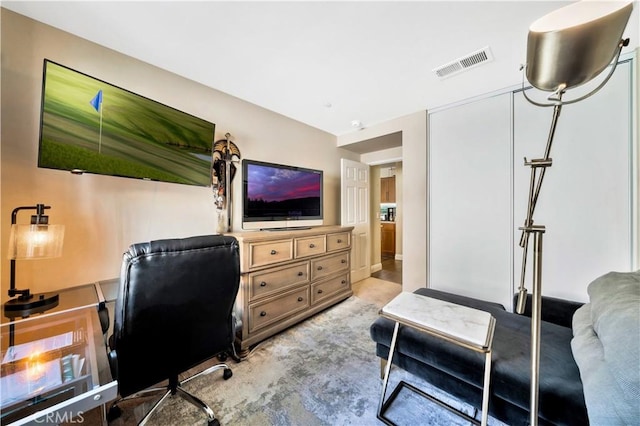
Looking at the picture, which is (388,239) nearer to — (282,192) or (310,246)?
(310,246)

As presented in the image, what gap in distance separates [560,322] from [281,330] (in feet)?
7.28

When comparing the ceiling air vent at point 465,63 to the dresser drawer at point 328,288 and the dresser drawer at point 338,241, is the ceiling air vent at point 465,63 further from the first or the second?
the dresser drawer at point 328,288

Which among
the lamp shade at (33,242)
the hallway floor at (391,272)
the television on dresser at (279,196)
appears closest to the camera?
the lamp shade at (33,242)

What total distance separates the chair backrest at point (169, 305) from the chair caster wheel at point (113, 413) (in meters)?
0.54

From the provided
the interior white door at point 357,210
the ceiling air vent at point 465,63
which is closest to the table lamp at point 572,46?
the ceiling air vent at point 465,63

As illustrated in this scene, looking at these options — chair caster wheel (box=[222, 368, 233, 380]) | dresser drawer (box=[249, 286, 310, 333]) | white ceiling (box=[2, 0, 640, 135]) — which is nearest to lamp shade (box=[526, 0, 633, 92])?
white ceiling (box=[2, 0, 640, 135])

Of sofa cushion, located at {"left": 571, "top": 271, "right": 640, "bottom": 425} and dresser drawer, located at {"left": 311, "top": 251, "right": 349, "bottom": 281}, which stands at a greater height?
sofa cushion, located at {"left": 571, "top": 271, "right": 640, "bottom": 425}

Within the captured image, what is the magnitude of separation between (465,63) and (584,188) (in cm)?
151

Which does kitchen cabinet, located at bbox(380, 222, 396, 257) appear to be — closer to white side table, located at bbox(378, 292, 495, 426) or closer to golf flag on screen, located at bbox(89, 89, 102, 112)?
white side table, located at bbox(378, 292, 495, 426)

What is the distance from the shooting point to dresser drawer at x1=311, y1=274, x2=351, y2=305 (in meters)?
2.57

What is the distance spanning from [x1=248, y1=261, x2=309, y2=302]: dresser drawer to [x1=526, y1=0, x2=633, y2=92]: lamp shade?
2.09m

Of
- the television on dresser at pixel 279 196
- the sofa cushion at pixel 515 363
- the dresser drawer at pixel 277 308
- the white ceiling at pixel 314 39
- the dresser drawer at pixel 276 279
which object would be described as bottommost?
the dresser drawer at pixel 277 308

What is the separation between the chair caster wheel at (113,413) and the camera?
1298mm

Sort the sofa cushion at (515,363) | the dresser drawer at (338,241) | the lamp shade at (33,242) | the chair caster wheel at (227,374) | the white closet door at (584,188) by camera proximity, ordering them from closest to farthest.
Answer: the sofa cushion at (515,363) < the lamp shade at (33,242) < the chair caster wheel at (227,374) < the white closet door at (584,188) < the dresser drawer at (338,241)
